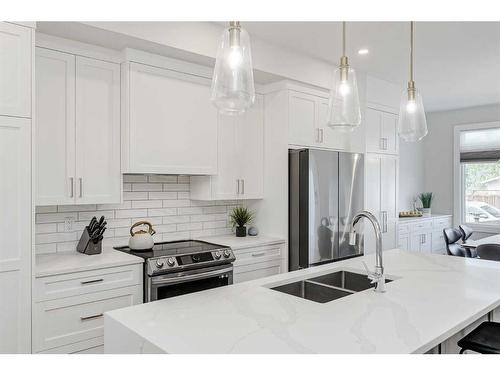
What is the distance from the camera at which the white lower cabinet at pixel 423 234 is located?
5.81m

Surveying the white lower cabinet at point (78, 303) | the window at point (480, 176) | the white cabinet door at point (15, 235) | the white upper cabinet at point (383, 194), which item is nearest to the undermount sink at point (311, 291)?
the white lower cabinet at point (78, 303)

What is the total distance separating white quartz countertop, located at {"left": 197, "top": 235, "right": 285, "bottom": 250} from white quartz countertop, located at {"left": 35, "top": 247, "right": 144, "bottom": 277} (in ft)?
3.06

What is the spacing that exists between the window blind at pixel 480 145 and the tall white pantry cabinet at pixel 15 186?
6.43 m

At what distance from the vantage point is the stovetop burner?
9.57 feet

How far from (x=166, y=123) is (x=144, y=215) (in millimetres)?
845

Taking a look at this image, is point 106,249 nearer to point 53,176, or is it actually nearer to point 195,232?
point 53,176

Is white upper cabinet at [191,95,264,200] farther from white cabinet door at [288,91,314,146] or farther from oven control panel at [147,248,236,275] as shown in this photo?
oven control panel at [147,248,236,275]

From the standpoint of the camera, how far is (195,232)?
4.00 metres

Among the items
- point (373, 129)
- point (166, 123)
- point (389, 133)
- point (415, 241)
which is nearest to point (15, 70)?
point (166, 123)

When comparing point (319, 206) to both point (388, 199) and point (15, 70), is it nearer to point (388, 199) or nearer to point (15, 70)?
point (388, 199)

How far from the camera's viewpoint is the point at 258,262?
375cm

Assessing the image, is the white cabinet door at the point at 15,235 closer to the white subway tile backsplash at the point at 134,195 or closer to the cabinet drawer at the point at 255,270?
the white subway tile backsplash at the point at 134,195
